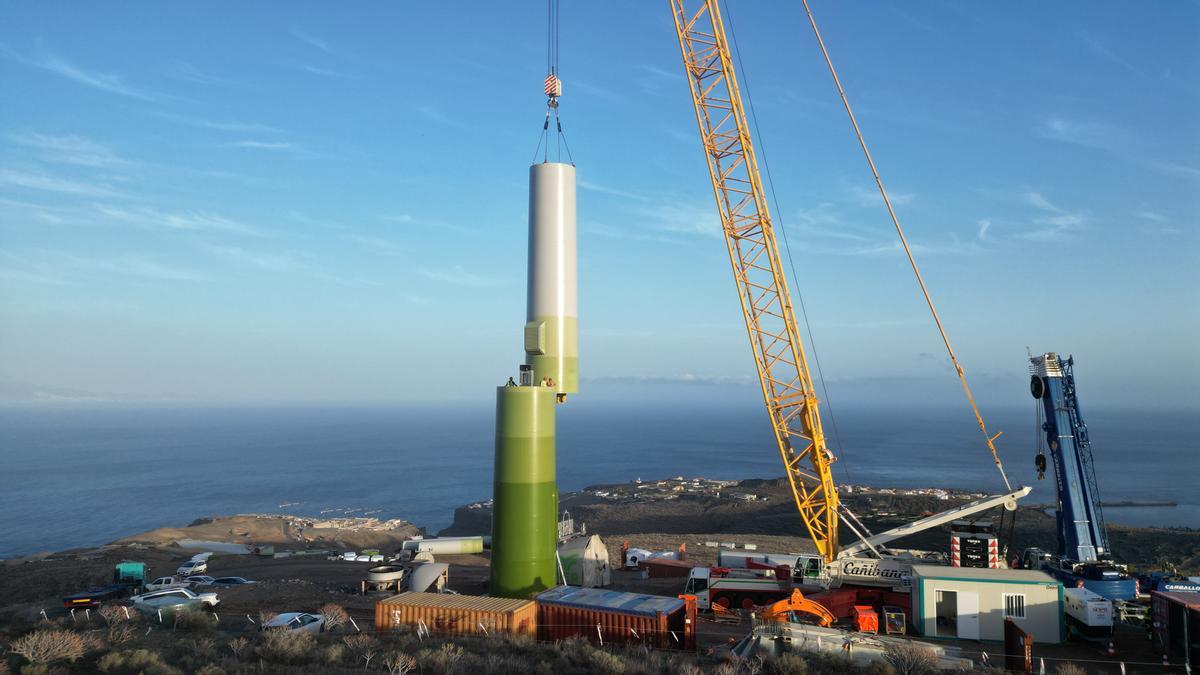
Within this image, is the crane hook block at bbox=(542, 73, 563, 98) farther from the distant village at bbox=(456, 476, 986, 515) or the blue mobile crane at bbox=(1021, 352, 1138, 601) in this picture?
the distant village at bbox=(456, 476, 986, 515)

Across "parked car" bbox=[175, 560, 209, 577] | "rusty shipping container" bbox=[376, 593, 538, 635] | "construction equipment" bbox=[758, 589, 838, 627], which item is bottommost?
"parked car" bbox=[175, 560, 209, 577]

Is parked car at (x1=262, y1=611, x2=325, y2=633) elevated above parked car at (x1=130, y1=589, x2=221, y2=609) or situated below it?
above

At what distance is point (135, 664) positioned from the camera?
13406 mm

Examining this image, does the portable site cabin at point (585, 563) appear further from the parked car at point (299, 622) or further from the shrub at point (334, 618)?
the parked car at point (299, 622)

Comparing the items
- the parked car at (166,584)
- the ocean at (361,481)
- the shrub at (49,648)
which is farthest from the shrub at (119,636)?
the ocean at (361,481)

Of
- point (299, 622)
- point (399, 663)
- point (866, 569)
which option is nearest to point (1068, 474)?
point (866, 569)

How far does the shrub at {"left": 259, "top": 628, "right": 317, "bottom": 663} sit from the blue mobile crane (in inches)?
1014

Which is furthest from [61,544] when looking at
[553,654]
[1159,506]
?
[1159,506]

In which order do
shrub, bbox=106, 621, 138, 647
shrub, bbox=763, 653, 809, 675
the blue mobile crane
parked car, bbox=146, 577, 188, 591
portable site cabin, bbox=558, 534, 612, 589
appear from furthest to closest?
parked car, bbox=146, 577, 188, 591
portable site cabin, bbox=558, 534, 612, 589
the blue mobile crane
shrub, bbox=106, 621, 138, 647
shrub, bbox=763, 653, 809, 675

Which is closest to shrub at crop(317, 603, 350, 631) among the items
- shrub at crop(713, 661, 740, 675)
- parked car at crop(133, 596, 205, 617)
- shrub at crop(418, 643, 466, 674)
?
parked car at crop(133, 596, 205, 617)

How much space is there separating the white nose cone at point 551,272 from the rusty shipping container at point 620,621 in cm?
688

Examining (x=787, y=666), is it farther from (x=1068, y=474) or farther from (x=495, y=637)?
(x=1068, y=474)

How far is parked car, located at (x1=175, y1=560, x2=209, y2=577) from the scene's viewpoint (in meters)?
37.7

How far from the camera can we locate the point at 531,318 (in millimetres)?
23250
